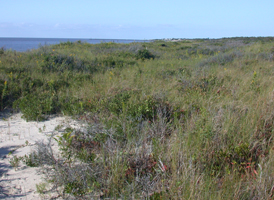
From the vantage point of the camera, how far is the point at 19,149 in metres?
3.72

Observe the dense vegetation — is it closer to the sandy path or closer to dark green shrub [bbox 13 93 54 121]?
dark green shrub [bbox 13 93 54 121]

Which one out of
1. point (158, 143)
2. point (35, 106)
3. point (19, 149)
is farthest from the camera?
point (35, 106)

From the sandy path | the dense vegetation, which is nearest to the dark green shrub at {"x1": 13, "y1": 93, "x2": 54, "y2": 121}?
the dense vegetation

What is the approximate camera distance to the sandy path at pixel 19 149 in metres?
2.73

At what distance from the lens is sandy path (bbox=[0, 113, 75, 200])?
2729 mm

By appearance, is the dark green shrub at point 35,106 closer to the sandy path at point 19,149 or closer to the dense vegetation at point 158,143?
the dense vegetation at point 158,143

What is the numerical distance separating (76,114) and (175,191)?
10.2 ft

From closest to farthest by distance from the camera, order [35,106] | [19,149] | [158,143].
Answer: [158,143]
[19,149]
[35,106]

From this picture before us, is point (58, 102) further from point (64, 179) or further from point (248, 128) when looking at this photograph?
point (248, 128)

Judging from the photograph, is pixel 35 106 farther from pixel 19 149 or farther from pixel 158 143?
pixel 158 143

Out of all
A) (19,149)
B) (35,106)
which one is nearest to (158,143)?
(19,149)

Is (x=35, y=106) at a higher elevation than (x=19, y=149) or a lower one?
higher

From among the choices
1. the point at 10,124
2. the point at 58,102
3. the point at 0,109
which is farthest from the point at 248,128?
the point at 0,109

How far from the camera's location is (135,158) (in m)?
2.96
